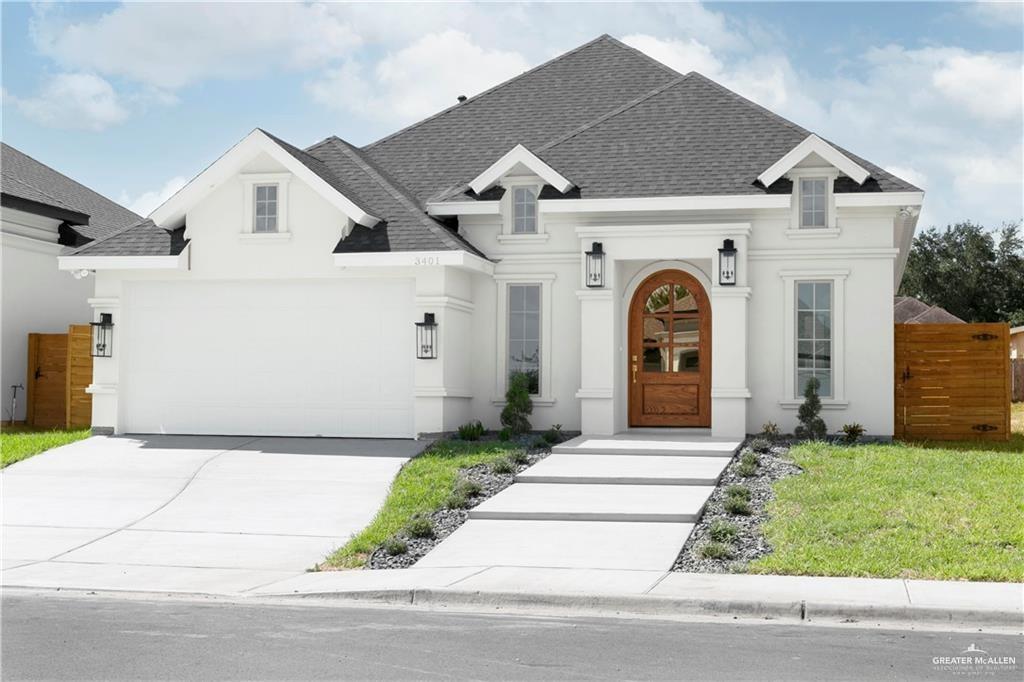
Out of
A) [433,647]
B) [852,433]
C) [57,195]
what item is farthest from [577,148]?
[433,647]

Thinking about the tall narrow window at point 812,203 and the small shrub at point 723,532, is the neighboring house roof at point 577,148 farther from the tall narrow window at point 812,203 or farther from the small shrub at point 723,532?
the small shrub at point 723,532

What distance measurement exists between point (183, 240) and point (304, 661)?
1317cm

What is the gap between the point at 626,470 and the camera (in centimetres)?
1521

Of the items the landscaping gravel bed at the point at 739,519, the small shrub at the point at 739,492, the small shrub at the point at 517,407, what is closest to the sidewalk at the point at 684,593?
the landscaping gravel bed at the point at 739,519

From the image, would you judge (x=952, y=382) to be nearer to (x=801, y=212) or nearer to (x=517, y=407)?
(x=801, y=212)

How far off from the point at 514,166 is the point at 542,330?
9.15ft

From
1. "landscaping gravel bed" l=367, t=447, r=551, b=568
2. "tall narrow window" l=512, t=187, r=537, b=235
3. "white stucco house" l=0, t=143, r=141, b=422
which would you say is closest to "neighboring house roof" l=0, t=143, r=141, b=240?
"white stucco house" l=0, t=143, r=141, b=422

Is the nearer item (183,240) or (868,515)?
(868,515)

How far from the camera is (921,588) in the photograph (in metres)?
9.54

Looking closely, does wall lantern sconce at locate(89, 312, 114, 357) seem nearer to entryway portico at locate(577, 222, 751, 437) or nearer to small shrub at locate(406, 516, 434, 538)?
entryway portico at locate(577, 222, 751, 437)

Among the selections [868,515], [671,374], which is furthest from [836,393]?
[868,515]

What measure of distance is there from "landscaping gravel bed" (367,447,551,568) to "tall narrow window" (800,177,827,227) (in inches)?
225

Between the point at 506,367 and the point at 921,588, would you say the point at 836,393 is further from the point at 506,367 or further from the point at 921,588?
the point at 921,588

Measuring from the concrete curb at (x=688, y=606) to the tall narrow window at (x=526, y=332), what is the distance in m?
10.2
